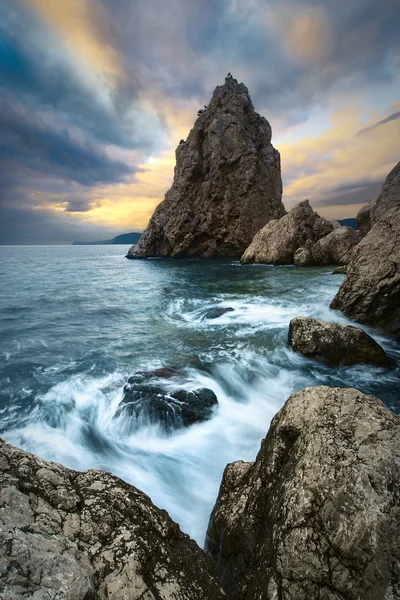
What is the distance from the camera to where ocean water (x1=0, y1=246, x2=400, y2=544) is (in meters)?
5.84

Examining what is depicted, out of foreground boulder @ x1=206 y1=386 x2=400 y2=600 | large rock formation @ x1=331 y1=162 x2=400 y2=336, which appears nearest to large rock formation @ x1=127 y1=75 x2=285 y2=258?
large rock formation @ x1=331 y1=162 x2=400 y2=336

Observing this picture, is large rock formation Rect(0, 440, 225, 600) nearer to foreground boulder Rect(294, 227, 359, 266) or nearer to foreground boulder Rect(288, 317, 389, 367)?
foreground boulder Rect(288, 317, 389, 367)

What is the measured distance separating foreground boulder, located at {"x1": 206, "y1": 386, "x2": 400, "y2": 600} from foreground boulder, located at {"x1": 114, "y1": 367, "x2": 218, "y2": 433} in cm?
311

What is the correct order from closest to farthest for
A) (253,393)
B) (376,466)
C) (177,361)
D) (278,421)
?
(376,466), (278,421), (253,393), (177,361)

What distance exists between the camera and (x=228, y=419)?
7008 mm

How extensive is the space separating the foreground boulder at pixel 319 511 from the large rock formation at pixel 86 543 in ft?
1.83

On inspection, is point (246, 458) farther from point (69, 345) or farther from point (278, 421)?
point (69, 345)

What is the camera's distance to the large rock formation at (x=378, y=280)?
422 inches

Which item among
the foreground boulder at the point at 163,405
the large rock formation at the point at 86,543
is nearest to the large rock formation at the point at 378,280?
the foreground boulder at the point at 163,405

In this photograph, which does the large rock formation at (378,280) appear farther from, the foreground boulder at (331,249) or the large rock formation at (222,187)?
the large rock formation at (222,187)

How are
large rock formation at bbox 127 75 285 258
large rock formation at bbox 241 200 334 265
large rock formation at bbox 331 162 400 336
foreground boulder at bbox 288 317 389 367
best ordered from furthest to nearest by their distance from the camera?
large rock formation at bbox 127 75 285 258 < large rock formation at bbox 241 200 334 265 < large rock formation at bbox 331 162 400 336 < foreground boulder at bbox 288 317 389 367

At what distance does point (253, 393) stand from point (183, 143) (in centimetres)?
6573

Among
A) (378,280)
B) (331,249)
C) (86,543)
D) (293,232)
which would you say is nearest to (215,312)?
(378,280)

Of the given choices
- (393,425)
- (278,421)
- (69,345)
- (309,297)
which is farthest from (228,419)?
(309,297)
